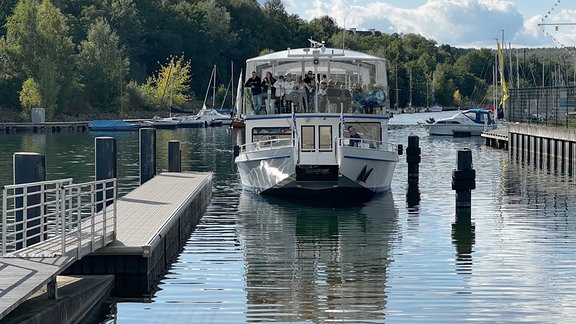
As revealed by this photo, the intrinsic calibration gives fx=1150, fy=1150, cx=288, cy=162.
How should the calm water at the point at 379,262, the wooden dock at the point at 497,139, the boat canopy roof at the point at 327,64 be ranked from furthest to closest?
the wooden dock at the point at 497,139, the boat canopy roof at the point at 327,64, the calm water at the point at 379,262

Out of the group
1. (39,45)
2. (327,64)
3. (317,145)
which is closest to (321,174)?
(317,145)

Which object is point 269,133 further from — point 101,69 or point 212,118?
point 101,69

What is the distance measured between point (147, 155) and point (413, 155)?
1095 cm

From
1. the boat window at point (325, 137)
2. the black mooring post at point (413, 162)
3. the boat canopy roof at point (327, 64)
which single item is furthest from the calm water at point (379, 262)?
the boat canopy roof at point (327, 64)

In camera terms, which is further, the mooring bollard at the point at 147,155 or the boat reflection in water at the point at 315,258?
the mooring bollard at the point at 147,155

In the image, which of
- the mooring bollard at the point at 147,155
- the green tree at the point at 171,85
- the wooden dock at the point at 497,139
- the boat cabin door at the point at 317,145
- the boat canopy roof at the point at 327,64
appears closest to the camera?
the boat cabin door at the point at 317,145

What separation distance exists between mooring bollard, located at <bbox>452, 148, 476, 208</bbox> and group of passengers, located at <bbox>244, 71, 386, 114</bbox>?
543 cm

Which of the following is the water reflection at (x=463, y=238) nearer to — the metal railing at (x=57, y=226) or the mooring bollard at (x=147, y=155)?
the metal railing at (x=57, y=226)

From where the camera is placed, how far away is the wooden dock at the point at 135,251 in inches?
609

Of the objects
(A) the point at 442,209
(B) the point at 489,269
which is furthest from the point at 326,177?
(B) the point at 489,269

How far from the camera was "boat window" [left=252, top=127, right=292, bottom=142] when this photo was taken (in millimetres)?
34656

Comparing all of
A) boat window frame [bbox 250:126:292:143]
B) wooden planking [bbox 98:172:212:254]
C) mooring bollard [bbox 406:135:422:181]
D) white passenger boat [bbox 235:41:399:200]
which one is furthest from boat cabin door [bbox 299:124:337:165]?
mooring bollard [bbox 406:135:422:181]

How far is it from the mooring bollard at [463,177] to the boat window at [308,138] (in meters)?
4.61

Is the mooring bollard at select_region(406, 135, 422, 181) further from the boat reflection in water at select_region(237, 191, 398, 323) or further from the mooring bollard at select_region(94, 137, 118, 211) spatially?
the mooring bollard at select_region(94, 137, 118, 211)
